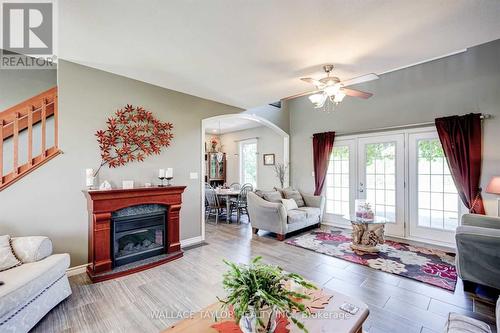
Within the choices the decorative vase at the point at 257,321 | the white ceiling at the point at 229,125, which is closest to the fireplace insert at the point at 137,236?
the decorative vase at the point at 257,321

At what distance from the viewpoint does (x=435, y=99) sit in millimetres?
4012

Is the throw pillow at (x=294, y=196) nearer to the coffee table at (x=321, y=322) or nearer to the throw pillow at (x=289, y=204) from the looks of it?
the throw pillow at (x=289, y=204)

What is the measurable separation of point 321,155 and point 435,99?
93.4 inches

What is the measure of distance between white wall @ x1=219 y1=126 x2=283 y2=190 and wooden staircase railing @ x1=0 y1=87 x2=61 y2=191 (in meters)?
5.18

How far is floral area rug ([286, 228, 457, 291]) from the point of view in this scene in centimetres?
286

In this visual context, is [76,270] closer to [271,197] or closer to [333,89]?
[271,197]

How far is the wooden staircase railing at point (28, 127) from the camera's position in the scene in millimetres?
2605

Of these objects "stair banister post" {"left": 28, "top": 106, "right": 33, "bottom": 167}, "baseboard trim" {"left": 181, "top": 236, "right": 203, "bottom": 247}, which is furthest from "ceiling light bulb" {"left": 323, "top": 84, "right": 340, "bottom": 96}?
"stair banister post" {"left": 28, "top": 106, "right": 33, "bottom": 167}

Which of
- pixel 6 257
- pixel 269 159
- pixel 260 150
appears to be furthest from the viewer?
pixel 260 150

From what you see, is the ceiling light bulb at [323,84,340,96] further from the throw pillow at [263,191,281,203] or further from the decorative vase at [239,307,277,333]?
the decorative vase at [239,307,277,333]

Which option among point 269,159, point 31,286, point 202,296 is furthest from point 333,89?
point 269,159

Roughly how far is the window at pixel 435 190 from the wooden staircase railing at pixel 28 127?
19.4ft

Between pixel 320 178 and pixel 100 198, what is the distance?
4554 millimetres

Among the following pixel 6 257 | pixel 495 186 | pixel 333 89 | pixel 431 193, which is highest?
pixel 333 89
